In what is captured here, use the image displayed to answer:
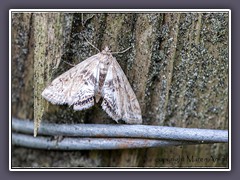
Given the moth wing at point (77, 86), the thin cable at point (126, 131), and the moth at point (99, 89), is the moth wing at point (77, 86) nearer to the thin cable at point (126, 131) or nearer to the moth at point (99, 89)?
the moth at point (99, 89)

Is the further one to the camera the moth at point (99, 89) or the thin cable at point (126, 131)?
the moth at point (99, 89)

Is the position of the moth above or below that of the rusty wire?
above

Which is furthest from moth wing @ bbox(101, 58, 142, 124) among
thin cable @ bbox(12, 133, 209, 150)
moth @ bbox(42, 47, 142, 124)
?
thin cable @ bbox(12, 133, 209, 150)

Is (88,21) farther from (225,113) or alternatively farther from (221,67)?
(225,113)

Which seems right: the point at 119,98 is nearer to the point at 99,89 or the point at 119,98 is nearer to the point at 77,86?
the point at 99,89

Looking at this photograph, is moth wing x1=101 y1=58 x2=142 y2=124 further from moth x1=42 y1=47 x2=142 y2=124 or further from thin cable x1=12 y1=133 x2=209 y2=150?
thin cable x1=12 y1=133 x2=209 y2=150

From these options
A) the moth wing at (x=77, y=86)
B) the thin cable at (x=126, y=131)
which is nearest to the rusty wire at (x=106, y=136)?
the thin cable at (x=126, y=131)
